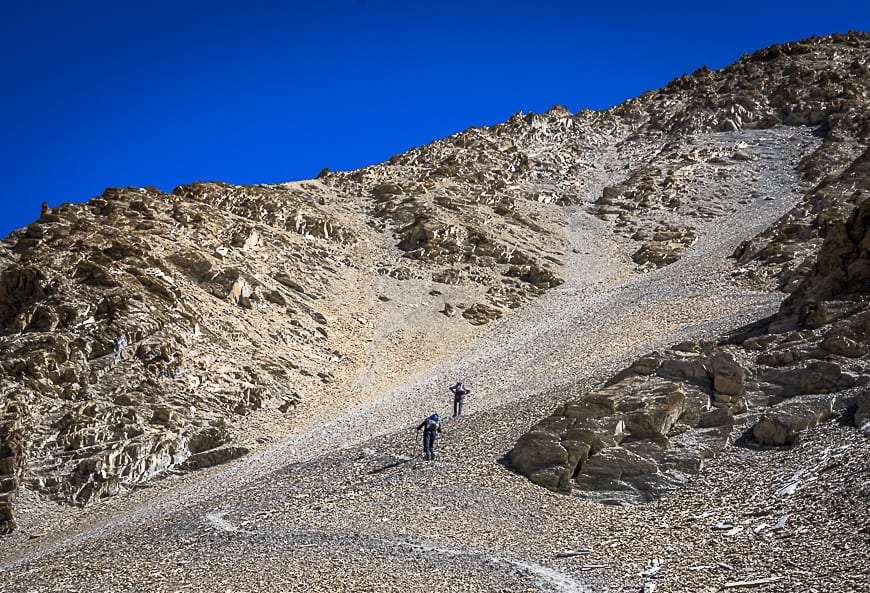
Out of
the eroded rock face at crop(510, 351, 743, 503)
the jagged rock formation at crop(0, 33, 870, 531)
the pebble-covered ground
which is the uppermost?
the jagged rock formation at crop(0, 33, 870, 531)

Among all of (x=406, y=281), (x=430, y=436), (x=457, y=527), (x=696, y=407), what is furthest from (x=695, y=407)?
Answer: (x=406, y=281)

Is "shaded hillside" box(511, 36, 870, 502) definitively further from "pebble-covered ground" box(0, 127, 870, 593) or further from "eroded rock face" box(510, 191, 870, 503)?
"pebble-covered ground" box(0, 127, 870, 593)

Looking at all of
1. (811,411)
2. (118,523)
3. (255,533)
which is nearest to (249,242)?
(118,523)

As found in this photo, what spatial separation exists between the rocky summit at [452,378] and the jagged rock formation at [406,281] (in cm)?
15

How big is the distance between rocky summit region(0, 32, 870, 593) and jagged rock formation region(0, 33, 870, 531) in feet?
0.48

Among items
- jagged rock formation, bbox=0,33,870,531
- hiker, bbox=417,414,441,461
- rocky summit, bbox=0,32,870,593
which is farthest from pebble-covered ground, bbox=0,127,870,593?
jagged rock formation, bbox=0,33,870,531

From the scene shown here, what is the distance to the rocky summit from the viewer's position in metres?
14.6

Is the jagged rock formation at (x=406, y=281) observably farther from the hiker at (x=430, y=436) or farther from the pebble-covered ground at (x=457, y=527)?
the hiker at (x=430, y=436)

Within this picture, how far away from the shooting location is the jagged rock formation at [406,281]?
19406 millimetres

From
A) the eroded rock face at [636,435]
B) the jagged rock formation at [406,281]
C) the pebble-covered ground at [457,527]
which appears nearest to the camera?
the pebble-covered ground at [457,527]

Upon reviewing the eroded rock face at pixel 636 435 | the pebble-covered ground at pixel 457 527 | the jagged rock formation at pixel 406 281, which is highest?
the jagged rock formation at pixel 406 281

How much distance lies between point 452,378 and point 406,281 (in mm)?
14915

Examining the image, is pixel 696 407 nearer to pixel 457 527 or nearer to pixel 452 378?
pixel 457 527

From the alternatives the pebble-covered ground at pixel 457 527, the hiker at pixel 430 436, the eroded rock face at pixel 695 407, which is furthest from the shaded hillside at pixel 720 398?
the hiker at pixel 430 436
